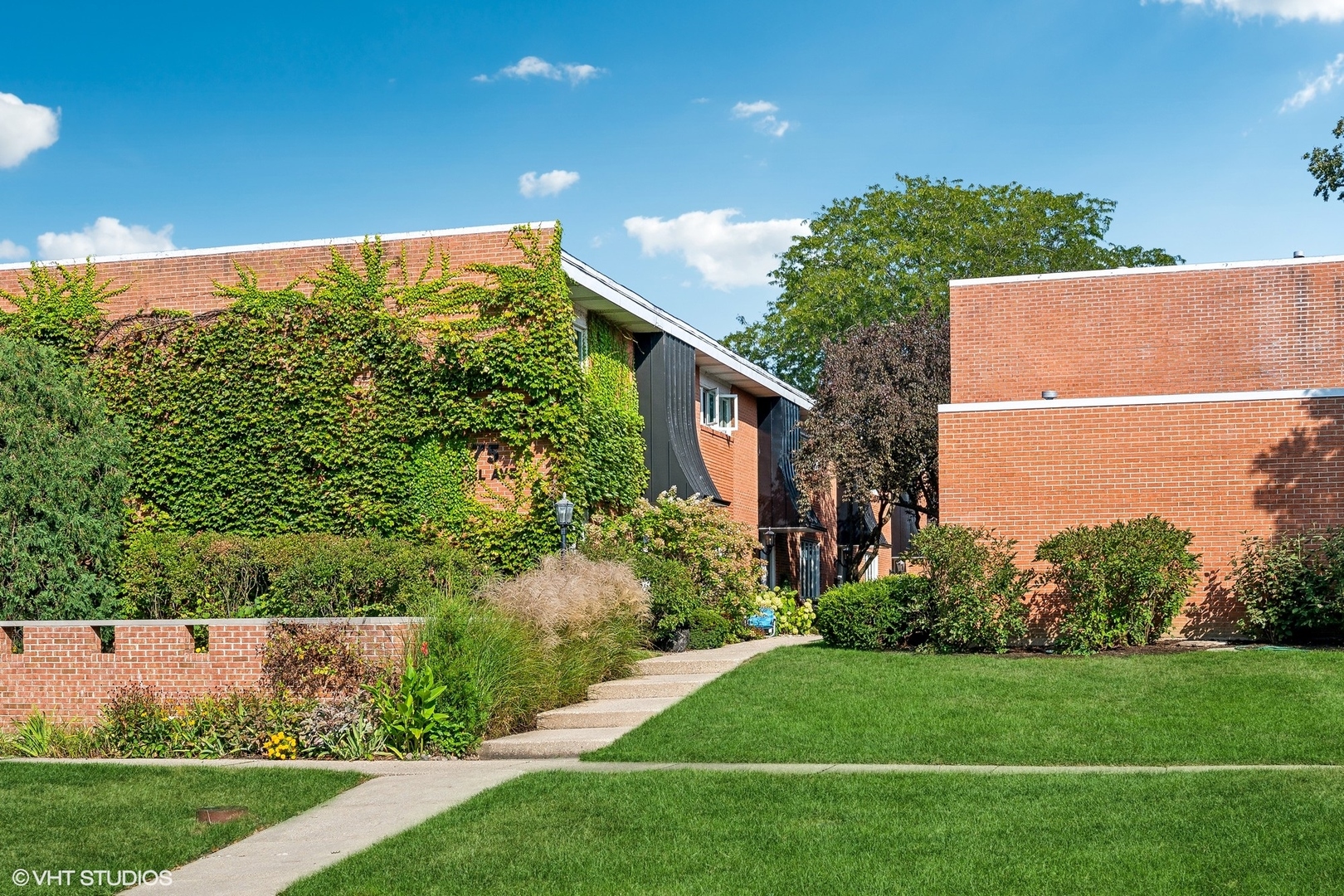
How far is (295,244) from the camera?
19703 mm

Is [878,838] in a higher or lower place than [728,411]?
lower

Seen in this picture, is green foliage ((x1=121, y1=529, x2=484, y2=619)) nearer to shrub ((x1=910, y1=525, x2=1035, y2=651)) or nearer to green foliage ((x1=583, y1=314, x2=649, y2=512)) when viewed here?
green foliage ((x1=583, y1=314, x2=649, y2=512))

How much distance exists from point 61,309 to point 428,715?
12076 mm

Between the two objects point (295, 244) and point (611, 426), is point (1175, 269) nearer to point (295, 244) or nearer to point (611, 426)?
point (611, 426)

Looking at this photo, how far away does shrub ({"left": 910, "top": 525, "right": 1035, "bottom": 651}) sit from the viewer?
16.8 m

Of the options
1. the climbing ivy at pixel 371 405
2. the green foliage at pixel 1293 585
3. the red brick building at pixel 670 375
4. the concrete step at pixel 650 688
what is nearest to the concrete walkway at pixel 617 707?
the concrete step at pixel 650 688

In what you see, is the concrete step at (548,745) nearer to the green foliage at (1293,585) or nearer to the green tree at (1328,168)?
the green foliage at (1293,585)

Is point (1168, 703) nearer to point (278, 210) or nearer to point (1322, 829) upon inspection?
point (1322, 829)

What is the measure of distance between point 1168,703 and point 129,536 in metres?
15.1

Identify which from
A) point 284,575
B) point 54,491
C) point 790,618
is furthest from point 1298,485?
point 54,491

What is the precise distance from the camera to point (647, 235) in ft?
169

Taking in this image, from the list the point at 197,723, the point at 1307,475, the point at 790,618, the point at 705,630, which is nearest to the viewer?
the point at 197,723

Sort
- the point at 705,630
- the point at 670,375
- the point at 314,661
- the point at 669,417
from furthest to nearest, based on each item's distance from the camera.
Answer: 1. the point at 670,375
2. the point at 669,417
3. the point at 705,630
4. the point at 314,661

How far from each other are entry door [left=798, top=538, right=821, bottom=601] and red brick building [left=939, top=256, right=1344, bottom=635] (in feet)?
33.8
